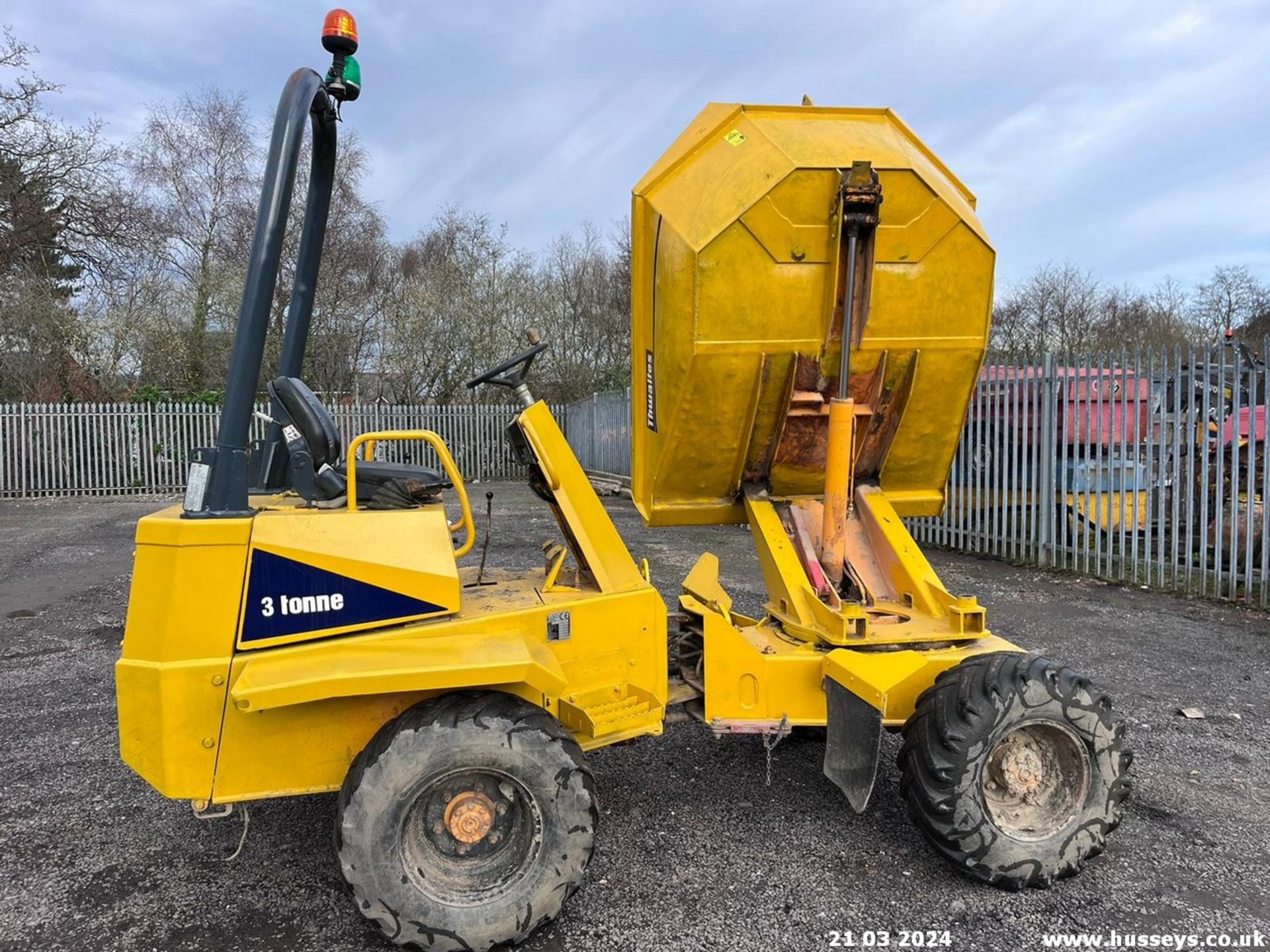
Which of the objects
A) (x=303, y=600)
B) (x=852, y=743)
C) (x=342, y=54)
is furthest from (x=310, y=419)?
(x=852, y=743)

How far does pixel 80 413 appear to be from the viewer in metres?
17.4

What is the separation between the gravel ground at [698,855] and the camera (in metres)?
2.76

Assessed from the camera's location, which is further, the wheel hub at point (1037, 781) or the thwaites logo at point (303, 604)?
the wheel hub at point (1037, 781)

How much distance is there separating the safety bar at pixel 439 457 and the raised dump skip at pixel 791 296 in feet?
3.30

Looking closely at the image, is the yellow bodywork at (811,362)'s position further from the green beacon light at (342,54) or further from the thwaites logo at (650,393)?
the green beacon light at (342,54)

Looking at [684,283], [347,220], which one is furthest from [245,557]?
[347,220]

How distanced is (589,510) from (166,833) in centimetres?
238

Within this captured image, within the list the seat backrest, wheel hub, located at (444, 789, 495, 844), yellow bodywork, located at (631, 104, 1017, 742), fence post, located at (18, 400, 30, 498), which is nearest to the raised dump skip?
yellow bodywork, located at (631, 104, 1017, 742)

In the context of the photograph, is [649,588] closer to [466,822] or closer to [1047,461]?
[466,822]

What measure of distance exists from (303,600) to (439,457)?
0.70 meters

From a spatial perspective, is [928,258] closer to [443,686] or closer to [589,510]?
[589,510]

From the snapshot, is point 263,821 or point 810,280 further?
point 263,821

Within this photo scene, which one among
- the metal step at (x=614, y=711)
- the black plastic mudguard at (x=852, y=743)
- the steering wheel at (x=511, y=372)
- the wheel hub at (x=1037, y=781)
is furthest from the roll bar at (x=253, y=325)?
the wheel hub at (x=1037, y=781)

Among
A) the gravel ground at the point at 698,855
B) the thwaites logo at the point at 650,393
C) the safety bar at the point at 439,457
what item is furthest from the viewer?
the thwaites logo at the point at 650,393
